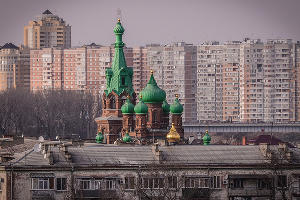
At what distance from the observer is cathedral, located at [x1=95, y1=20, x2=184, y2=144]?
382ft

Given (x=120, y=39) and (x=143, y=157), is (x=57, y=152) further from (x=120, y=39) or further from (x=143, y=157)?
(x=120, y=39)

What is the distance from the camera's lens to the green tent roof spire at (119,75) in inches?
4855

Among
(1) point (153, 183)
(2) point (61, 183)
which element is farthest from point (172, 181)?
(2) point (61, 183)

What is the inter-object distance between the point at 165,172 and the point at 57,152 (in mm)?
5838

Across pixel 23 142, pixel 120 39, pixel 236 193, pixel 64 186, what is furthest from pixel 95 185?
pixel 120 39

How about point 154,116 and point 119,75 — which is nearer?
point 154,116

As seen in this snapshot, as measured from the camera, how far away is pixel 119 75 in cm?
12344

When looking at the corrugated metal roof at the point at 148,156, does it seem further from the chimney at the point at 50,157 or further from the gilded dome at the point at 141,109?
the gilded dome at the point at 141,109

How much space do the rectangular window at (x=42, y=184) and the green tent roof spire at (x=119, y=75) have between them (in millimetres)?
39430

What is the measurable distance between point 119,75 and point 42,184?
133ft

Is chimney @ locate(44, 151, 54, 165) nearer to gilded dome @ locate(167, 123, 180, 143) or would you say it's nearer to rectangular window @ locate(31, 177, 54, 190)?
rectangular window @ locate(31, 177, 54, 190)

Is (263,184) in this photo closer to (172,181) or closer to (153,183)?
(172,181)

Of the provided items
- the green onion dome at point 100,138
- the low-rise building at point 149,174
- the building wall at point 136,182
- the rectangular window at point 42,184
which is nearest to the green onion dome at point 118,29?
the green onion dome at point 100,138

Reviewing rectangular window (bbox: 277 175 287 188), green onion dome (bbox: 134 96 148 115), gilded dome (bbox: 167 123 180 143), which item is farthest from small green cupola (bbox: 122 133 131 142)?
rectangular window (bbox: 277 175 287 188)
